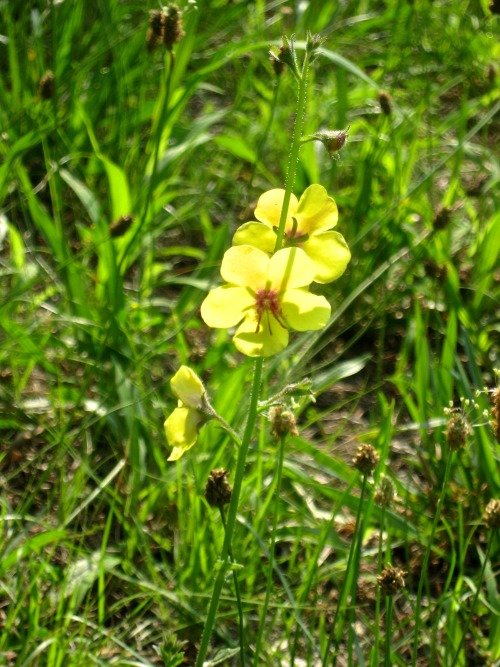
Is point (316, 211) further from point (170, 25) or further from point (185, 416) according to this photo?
point (170, 25)

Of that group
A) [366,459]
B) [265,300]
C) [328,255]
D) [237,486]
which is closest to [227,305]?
[265,300]

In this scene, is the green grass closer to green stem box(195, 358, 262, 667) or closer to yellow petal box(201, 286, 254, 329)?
green stem box(195, 358, 262, 667)

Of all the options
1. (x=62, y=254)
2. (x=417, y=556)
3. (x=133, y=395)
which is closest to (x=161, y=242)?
(x=62, y=254)

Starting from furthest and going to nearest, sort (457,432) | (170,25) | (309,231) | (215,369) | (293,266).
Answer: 1. (215,369)
2. (170,25)
3. (457,432)
4. (309,231)
5. (293,266)

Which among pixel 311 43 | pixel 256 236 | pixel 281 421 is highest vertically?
pixel 311 43

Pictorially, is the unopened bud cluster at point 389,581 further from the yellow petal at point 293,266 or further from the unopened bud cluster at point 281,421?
the yellow petal at point 293,266
